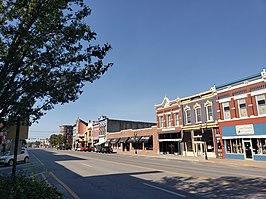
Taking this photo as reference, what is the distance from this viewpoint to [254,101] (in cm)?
2578

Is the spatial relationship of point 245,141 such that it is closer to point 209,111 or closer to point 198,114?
point 209,111

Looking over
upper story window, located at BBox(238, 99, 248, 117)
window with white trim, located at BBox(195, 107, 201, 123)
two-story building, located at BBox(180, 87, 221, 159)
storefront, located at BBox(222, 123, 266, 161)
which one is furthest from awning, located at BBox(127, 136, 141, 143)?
upper story window, located at BBox(238, 99, 248, 117)

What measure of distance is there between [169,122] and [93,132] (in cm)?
4320

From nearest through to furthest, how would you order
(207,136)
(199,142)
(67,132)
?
(207,136) → (199,142) → (67,132)

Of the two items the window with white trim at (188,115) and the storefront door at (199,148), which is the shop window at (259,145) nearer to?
the storefront door at (199,148)

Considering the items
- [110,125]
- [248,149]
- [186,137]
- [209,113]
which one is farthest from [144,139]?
[110,125]

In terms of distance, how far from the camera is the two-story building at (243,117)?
24953 millimetres

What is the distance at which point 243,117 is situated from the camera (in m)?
26.9

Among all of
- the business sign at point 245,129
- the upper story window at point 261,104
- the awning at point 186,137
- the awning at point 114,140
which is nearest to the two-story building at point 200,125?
the awning at point 186,137

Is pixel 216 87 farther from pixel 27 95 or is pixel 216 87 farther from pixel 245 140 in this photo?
pixel 27 95

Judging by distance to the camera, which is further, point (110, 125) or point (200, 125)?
point (110, 125)

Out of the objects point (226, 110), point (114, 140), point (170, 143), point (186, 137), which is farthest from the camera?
point (114, 140)

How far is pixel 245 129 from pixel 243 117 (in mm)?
1401

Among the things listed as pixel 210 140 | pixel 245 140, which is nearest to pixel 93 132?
pixel 210 140
